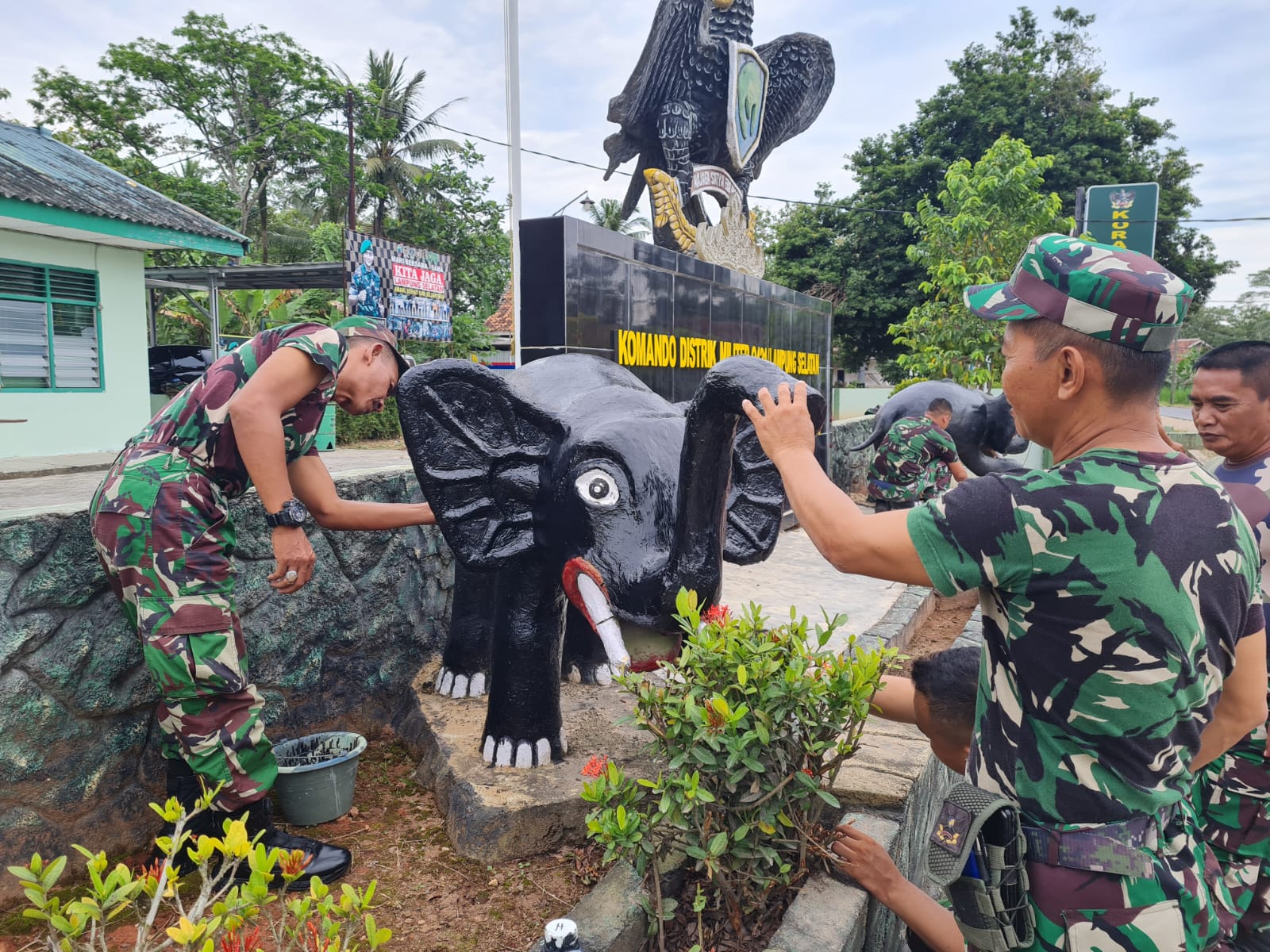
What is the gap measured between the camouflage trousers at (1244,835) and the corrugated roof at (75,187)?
37.8 ft

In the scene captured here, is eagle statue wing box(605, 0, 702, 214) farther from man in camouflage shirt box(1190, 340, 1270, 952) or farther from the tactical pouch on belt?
the tactical pouch on belt

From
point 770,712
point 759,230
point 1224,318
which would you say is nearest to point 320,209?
point 759,230

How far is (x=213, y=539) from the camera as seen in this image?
2.39m

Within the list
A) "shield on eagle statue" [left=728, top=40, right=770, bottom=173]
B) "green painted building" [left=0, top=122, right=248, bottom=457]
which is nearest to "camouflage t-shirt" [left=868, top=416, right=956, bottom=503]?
"shield on eagle statue" [left=728, top=40, right=770, bottom=173]

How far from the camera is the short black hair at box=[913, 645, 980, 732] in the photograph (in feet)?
6.81

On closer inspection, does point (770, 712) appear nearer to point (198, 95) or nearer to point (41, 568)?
point (41, 568)

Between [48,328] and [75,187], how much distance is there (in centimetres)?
186

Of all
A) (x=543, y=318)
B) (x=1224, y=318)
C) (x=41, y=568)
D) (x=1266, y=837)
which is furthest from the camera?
(x=1224, y=318)

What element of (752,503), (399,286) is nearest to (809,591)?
(752,503)

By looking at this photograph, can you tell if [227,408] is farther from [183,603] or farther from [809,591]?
[809,591]

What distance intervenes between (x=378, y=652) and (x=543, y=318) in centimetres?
259

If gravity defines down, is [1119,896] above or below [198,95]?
below

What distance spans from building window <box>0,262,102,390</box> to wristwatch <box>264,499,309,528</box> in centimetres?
Result: 1075

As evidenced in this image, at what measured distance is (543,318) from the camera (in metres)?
5.48
